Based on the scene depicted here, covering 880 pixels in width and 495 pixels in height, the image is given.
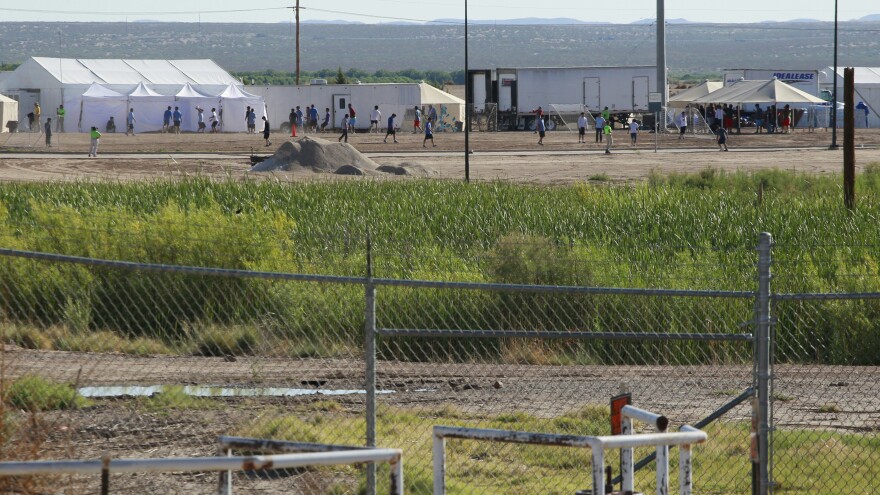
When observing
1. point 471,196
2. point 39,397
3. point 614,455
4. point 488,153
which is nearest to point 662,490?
point 614,455

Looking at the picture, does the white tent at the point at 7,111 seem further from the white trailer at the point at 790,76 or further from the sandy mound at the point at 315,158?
the white trailer at the point at 790,76

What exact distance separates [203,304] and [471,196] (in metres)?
11.8

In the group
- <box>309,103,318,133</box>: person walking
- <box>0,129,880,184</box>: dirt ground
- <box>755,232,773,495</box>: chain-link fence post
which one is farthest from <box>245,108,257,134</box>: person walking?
<box>755,232,773,495</box>: chain-link fence post

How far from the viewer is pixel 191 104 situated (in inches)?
2527

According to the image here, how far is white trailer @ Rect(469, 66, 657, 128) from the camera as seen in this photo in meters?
63.4

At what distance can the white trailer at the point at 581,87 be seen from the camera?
63.4 meters

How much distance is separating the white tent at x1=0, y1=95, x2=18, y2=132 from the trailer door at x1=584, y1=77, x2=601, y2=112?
3054 cm

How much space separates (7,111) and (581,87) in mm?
30491

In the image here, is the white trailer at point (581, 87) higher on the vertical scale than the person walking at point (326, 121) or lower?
higher

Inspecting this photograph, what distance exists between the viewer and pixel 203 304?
1375 cm

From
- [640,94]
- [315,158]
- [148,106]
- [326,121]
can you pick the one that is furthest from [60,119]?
[640,94]

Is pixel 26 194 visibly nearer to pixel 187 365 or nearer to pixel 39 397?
pixel 187 365

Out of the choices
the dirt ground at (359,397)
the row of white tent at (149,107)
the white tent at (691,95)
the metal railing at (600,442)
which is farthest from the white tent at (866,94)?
→ the metal railing at (600,442)

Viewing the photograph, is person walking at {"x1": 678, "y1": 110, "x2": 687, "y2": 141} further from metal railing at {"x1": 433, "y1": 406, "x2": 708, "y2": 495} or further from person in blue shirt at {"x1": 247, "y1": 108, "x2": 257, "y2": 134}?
metal railing at {"x1": 433, "y1": 406, "x2": 708, "y2": 495}
